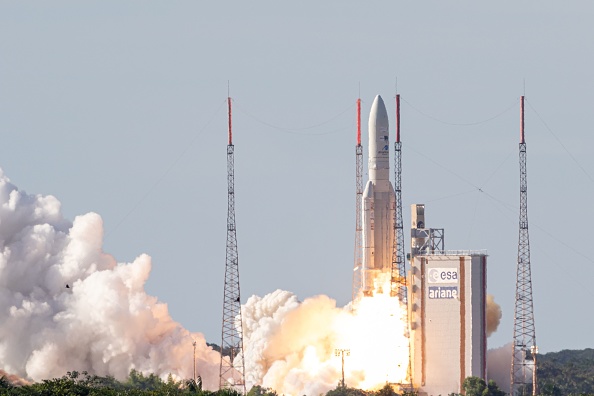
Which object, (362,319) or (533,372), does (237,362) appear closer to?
(362,319)

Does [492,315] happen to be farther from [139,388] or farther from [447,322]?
[139,388]

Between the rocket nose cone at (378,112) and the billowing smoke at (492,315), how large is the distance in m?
20.5

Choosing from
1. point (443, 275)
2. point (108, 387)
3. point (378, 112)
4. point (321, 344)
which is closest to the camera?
point (108, 387)

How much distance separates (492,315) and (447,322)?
1071cm

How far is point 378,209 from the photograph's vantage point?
521 feet

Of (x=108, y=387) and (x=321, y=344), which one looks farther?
(x=321, y=344)

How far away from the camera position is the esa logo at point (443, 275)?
6142 inches

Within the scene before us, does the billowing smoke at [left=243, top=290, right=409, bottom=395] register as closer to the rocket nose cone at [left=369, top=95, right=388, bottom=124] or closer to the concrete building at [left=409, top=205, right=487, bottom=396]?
the concrete building at [left=409, top=205, right=487, bottom=396]

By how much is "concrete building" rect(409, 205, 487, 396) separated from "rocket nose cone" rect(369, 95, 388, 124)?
12625mm

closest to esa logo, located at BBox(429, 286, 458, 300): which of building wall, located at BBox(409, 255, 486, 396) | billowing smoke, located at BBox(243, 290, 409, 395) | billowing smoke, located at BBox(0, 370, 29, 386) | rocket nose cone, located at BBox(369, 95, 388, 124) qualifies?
building wall, located at BBox(409, 255, 486, 396)

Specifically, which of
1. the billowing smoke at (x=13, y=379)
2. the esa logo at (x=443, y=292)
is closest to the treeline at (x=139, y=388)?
the billowing smoke at (x=13, y=379)

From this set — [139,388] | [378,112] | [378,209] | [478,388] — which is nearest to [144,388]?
[139,388]

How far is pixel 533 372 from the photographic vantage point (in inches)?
6280

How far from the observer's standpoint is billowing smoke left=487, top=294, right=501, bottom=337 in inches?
6501
